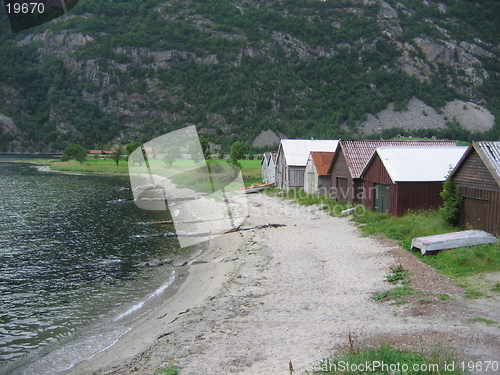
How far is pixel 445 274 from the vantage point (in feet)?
49.2

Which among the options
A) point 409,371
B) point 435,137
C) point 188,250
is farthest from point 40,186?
point 435,137

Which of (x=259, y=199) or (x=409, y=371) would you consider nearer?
(x=409, y=371)

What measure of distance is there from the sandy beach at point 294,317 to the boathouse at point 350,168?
387 inches

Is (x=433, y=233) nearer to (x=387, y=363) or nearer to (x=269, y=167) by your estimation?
(x=387, y=363)

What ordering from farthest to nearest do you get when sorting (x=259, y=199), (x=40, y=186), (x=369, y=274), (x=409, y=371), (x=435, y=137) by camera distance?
(x=435, y=137) < (x=40, y=186) < (x=259, y=199) < (x=369, y=274) < (x=409, y=371)

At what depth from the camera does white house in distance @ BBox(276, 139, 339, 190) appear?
150 ft

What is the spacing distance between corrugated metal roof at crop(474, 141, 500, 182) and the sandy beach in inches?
203

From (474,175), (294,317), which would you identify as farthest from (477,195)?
(294,317)

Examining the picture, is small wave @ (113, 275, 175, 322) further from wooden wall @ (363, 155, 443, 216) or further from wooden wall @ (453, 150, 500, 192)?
wooden wall @ (453, 150, 500, 192)

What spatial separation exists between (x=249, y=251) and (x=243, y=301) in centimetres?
853

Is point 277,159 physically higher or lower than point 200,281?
higher

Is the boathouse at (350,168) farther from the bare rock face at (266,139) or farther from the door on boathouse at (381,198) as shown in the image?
the bare rock face at (266,139)

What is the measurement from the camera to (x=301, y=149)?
4722cm

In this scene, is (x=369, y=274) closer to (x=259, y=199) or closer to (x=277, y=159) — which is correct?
(x=259, y=199)
